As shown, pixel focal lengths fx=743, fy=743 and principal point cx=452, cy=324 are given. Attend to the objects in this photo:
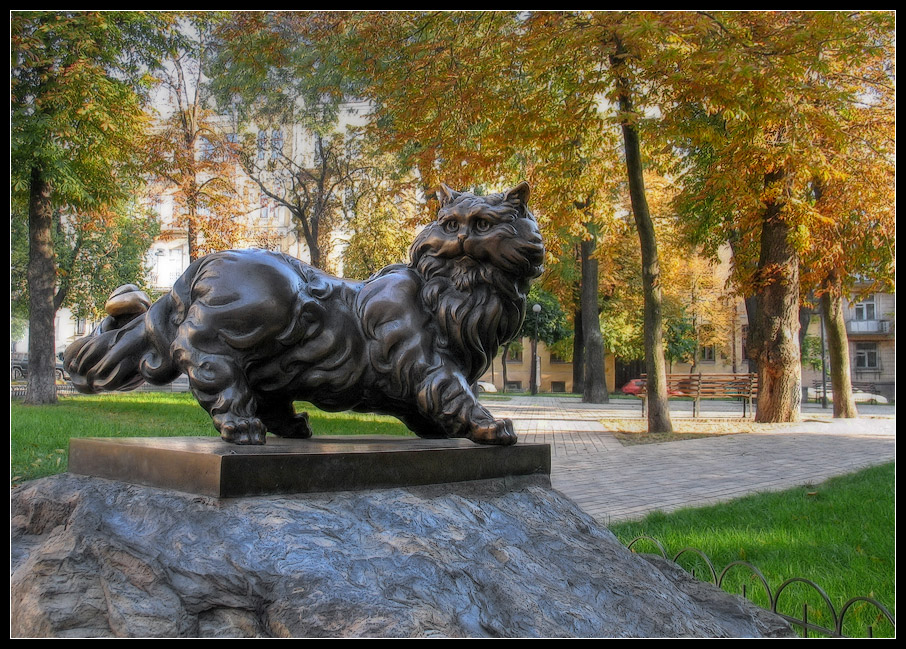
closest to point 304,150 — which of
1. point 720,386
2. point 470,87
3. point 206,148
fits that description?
point 206,148

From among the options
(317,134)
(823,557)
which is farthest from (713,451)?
(317,134)

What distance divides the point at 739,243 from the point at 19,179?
14000 mm

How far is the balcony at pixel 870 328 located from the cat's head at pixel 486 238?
46376 mm

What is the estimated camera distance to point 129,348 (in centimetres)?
328

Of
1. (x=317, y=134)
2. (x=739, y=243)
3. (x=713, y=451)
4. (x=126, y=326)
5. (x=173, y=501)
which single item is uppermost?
(x=317, y=134)

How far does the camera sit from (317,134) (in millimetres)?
19625

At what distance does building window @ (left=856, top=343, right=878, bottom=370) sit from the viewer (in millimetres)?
44438

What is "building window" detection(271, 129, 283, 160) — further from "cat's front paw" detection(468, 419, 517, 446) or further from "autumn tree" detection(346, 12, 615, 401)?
"cat's front paw" detection(468, 419, 517, 446)

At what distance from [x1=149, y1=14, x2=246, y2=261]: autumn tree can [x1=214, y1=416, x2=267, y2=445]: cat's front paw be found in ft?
48.2

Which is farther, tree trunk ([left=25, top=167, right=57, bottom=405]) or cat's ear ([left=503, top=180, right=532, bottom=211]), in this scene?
tree trunk ([left=25, top=167, right=57, bottom=405])

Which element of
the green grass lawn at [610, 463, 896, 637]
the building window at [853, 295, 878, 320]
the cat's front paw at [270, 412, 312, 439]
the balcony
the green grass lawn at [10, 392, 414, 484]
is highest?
the building window at [853, 295, 878, 320]

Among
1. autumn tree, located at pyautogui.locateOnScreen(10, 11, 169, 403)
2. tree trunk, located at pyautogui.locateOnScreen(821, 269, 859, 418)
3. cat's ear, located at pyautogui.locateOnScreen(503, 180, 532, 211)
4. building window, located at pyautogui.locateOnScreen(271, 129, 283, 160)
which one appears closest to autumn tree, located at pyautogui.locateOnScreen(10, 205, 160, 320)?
building window, located at pyautogui.locateOnScreen(271, 129, 283, 160)

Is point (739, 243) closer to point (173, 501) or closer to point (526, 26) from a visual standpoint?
point (526, 26)

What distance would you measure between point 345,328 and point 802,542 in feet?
12.5
